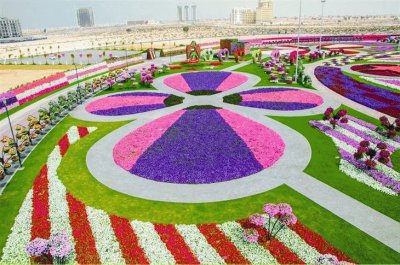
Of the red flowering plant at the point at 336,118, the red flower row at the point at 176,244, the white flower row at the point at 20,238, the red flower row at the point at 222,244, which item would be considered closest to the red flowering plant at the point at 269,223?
the red flower row at the point at 222,244

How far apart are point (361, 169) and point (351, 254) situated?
9.41m

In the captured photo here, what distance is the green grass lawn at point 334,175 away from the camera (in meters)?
18.4

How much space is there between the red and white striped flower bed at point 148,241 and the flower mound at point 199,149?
16.7 feet

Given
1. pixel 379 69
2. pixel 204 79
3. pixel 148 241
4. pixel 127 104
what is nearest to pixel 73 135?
pixel 127 104

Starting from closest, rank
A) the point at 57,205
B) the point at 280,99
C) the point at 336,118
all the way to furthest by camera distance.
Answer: the point at 57,205 → the point at 336,118 → the point at 280,99

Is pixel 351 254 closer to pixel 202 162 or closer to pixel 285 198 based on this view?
pixel 285 198

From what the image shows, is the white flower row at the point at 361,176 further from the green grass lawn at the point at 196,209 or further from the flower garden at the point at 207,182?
the green grass lawn at the point at 196,209

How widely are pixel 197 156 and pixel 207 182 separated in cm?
420

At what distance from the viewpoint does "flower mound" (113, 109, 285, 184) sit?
22609mm

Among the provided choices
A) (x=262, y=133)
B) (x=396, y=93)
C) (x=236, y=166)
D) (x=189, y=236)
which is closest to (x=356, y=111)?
(x=396, y=93)

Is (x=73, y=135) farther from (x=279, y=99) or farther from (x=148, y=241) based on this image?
(x=279, y=99)

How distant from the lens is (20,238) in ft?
54.3

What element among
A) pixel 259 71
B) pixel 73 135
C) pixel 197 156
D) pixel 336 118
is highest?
pixel 259 71

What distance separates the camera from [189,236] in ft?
53.5
